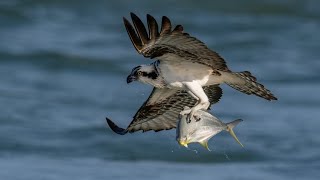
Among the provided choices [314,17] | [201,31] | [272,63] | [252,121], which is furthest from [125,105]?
[314,17]

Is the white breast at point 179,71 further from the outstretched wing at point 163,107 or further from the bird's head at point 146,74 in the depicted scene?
the outstretched wing at point 163,107

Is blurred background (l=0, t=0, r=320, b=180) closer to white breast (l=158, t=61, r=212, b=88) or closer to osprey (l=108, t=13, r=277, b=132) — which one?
osprey (l=108, t=13, r=277, b=132)

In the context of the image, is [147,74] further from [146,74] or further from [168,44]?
[168,44]

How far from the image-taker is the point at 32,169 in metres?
10.2

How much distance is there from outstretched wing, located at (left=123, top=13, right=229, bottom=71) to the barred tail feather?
25cm

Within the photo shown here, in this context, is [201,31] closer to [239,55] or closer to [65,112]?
[239,55]

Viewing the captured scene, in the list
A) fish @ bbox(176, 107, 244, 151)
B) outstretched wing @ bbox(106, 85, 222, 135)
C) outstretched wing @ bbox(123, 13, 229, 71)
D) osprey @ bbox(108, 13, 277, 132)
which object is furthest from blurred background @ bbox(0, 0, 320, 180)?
fish @ bbox(176, 107, 244, 151)

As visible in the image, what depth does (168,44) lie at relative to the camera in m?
7.45

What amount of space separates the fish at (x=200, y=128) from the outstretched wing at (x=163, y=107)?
936 millimetres

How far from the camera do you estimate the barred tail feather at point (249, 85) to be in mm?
7945

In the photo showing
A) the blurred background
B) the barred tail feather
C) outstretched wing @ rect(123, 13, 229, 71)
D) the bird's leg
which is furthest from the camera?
the blurred background

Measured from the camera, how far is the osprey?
288 inches

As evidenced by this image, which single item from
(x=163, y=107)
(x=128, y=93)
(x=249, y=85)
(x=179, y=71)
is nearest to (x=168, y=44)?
(x=179, y=71)

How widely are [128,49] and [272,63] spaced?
1.77 m
